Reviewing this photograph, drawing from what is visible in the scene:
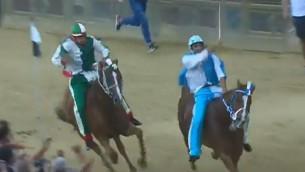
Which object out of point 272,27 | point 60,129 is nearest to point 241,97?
point 60,129

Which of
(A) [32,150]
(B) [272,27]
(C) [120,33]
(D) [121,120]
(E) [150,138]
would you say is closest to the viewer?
(D) [121,120]

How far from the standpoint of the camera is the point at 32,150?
1332cm

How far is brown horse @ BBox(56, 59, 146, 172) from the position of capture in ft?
39.7

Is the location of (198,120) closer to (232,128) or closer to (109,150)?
(232,128)

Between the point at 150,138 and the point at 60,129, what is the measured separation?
1.62 m

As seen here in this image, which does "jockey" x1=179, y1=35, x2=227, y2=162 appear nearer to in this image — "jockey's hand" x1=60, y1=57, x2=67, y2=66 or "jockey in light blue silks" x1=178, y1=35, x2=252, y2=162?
"jockey in light blue silks" x1=178, y1=35, x2=252, y2=162

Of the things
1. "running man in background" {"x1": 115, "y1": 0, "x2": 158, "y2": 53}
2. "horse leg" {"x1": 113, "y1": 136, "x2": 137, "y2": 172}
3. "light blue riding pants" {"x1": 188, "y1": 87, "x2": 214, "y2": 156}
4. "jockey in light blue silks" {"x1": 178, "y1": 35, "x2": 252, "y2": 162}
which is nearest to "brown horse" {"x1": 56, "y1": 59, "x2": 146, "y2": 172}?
"horse leg" {"x1": 113, "y1": 136, "x2": 137, "y2": 172}

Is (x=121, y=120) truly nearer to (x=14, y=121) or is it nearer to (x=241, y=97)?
(x=241, y=97)

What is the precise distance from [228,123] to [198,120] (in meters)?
0.48

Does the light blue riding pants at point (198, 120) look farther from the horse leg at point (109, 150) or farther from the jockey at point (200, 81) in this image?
the horse leg at point (109, 150)

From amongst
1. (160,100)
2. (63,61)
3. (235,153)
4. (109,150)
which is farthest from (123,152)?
(160,100)

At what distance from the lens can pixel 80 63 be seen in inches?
495

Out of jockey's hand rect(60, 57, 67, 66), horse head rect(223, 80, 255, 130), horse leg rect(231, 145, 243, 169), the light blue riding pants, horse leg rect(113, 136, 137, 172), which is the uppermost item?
jockey's hand rect(60, 57, 67, 66)

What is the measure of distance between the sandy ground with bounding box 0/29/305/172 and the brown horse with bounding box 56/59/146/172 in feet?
1.69
